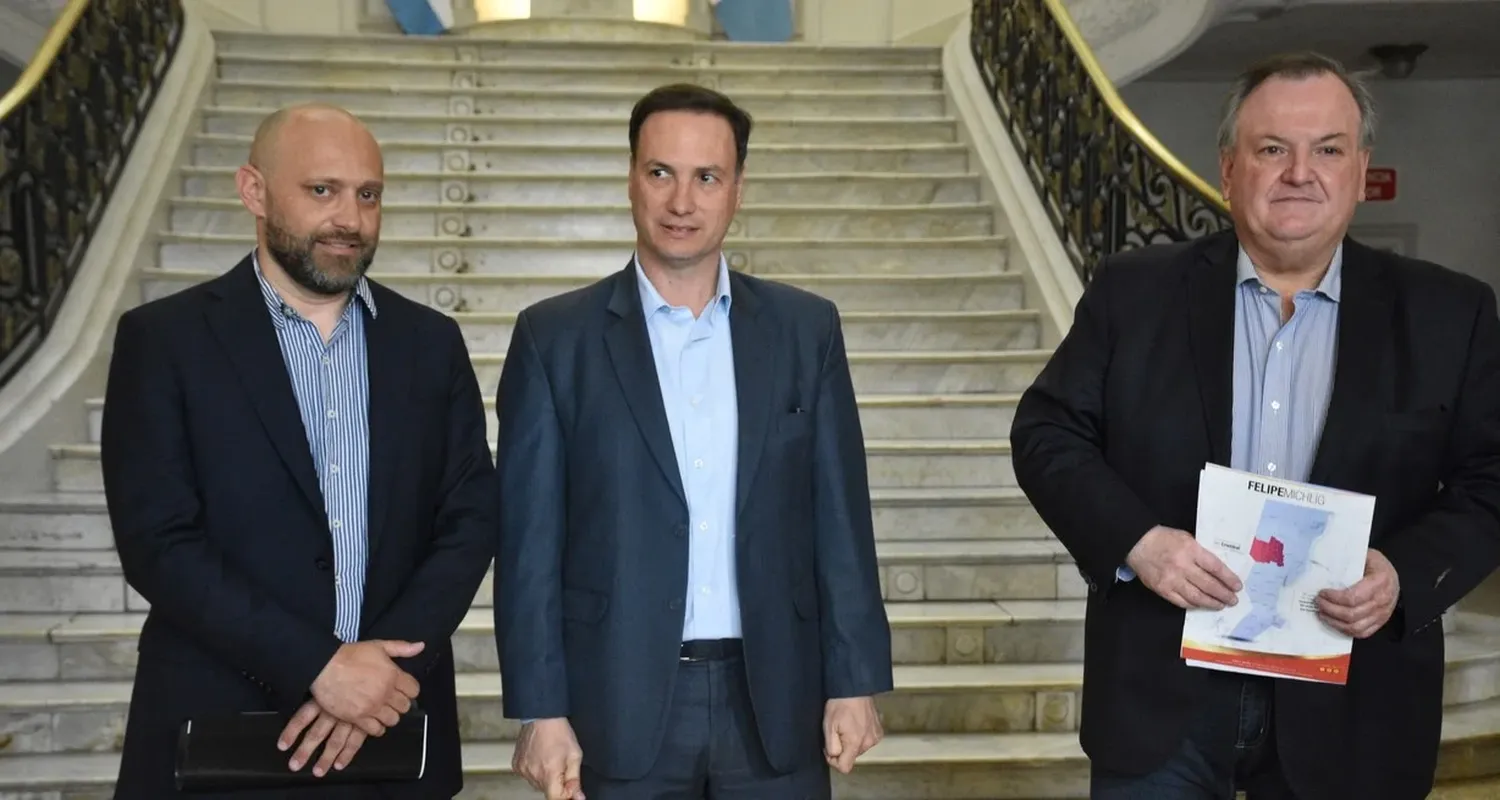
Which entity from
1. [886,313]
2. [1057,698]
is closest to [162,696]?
[1057,698]

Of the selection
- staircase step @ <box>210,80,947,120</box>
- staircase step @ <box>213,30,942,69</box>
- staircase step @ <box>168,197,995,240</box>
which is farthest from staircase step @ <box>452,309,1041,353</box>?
staircase step @ <box>213,30,942,69</box>

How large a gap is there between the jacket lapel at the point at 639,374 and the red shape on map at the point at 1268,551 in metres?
0.84

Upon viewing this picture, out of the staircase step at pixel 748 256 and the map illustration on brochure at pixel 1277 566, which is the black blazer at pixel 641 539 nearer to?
the map illustration on brochure at pixel 1277 566

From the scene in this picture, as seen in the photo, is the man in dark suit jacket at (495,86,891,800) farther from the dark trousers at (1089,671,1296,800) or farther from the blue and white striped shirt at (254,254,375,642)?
the dark trousers at (1089,671,1296,800)

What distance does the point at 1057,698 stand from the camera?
430cm

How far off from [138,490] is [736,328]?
37.2 inches

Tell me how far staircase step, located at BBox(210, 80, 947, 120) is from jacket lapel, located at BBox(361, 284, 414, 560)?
5.58 meters

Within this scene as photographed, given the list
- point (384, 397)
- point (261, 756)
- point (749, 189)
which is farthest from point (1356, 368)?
point (749, 189)

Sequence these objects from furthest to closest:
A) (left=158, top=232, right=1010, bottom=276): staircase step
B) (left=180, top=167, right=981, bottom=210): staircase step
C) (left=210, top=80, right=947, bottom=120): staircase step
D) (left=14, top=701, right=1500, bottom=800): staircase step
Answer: (left=210, top=80, right=947, bottom=120): staircase step → (left=180, top=167, right=981, bottom=210): staircase step → (left=158, top=232, right=1010, bottom=276): staircase step → (left=14, top=701, right=1500, bottom=800): staircase step

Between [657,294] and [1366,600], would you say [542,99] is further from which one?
[1366,600]

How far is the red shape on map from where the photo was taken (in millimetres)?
2072

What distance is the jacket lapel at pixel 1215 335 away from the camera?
2188mm

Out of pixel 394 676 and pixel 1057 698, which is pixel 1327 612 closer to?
pixel 394 676

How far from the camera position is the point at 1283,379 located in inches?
86.8
